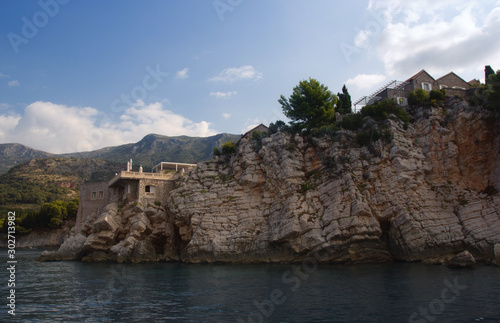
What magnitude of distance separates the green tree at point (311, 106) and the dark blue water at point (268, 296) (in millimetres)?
21692

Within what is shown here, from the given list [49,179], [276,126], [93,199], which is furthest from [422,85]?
[49,179]

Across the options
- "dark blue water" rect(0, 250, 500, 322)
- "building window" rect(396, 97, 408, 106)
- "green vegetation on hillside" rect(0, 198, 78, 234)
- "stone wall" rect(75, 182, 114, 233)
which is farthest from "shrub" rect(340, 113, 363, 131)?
"green vegetation on hillside" rect(0, 198, 78, 234)

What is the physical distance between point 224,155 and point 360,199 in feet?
66.4

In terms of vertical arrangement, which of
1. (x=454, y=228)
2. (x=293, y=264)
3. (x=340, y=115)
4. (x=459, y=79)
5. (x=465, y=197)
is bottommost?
(x=293, y=264)

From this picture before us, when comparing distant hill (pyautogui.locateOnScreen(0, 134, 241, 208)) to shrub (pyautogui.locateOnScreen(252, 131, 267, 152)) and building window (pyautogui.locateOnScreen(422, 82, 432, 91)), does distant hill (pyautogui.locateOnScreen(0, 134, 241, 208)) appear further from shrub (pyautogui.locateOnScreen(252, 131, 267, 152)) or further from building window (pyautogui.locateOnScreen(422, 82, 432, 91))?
building window (pyautogui.locateOnScreen(422, 82, 432, 91))

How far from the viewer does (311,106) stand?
4675cm

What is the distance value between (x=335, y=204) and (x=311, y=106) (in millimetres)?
16976

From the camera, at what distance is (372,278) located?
23.3 metres

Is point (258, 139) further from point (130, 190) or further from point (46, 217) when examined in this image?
point (46, 217)

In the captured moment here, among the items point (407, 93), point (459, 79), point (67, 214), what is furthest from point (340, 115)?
point (67, 214)

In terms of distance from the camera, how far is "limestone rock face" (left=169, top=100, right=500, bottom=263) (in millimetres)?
31500

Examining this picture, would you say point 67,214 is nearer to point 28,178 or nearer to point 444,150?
point 28,178

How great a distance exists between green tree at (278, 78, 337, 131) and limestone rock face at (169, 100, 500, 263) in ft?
16.8

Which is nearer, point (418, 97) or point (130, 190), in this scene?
point (418, 97)
